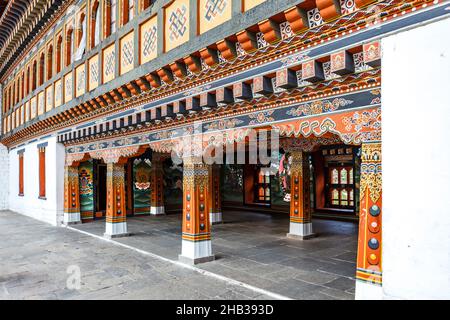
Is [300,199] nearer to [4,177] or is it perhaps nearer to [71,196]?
[71,196]

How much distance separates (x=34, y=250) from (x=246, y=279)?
504 cm

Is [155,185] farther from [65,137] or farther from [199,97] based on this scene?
[199,97]

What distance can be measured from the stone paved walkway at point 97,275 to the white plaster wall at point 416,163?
6.57 ft

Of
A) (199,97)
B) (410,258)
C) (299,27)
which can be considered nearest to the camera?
(410,258)

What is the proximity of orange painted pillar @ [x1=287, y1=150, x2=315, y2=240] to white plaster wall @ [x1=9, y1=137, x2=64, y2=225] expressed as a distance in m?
7.36

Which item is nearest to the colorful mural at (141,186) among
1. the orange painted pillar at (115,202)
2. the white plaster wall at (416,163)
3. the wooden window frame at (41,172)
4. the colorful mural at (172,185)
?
the colorful mural at (172,185)

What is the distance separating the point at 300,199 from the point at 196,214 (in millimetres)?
3206

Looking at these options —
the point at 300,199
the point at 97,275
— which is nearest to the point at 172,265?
the point at 97,275

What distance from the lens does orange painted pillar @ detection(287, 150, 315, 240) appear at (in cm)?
827

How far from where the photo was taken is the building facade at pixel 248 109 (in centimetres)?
291

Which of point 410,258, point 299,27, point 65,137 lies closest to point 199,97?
point 299,27

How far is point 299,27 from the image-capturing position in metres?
3.73

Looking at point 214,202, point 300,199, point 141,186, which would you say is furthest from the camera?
point 141,186

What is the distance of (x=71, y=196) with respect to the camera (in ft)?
36.2
